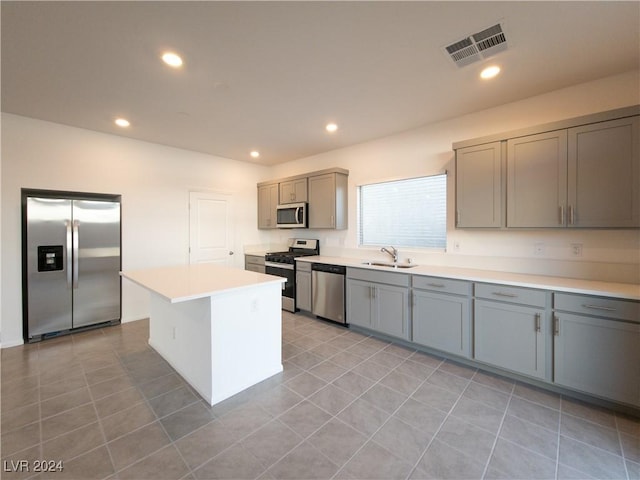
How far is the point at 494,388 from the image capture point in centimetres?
234

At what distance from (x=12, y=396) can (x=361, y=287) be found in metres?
3.37

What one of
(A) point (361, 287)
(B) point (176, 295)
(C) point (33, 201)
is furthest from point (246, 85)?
(C) point (33, 201)

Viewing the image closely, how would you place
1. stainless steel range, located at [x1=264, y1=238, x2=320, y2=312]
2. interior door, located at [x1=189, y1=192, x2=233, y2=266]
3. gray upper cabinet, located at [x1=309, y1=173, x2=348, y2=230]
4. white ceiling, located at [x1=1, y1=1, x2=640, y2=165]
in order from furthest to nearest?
interior door, located at [x1=189, y1=192, x2=233, y2=266] → stainless steel range, located at [x1=264, y1=238, x2=320, y2=312] → gray upper cabinet, located at [x1=309, y1=173, x2=348, y2=230] → white ceiling, located at [x1=1, y1=1, x2=640, y2=165]

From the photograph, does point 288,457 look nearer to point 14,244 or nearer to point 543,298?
point 543,298

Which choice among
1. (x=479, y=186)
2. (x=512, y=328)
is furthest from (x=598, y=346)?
(x=479, y=186)

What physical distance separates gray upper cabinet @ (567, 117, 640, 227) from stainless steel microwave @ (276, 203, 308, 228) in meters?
3.39

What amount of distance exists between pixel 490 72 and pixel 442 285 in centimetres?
198

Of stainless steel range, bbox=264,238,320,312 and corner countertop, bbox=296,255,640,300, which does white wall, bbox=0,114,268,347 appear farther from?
corner countertop, bbox=296,255,640,300

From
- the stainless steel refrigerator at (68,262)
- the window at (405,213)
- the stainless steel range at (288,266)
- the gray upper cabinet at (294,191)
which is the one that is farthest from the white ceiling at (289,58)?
the stainless steel range at (288,266)

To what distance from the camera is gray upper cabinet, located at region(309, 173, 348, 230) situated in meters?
4.28

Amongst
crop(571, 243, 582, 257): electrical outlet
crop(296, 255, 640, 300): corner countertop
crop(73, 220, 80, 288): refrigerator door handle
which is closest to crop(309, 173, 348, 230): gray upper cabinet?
crop(296, 255, 640, 300): corner countertop

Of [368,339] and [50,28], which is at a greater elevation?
[50,28]

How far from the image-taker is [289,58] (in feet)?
6.99

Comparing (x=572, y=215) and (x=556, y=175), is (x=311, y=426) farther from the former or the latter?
(x=556, y=175)
